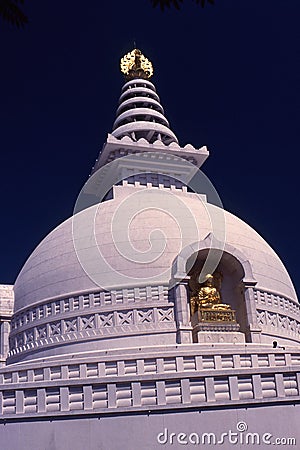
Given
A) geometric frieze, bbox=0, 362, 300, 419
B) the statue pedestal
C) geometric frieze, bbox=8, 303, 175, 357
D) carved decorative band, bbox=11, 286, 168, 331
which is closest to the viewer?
geometric frieze, bbox=0, 362, 300, 419

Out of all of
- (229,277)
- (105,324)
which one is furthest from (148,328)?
(229,277)

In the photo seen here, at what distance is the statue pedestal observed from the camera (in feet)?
69.2

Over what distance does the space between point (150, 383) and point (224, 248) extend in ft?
29.1

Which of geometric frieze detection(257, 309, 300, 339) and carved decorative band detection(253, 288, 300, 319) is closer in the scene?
geometric frieze detection(257, 309, 300, 339)

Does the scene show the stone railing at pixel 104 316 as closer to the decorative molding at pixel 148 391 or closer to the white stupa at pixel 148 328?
the white stupa at pixel 148 328

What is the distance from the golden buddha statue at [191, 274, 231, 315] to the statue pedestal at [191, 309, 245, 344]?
0.28 m

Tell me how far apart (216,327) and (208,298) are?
136 cm

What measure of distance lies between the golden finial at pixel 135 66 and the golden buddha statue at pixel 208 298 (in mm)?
21977

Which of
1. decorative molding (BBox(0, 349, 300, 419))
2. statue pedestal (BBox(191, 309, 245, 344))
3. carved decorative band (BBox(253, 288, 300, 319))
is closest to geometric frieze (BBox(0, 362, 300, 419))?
decorative molding (BBox(0, 349, 300, 419))

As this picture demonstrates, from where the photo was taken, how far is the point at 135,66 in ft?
133

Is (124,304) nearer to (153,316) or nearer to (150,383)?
(153,316)

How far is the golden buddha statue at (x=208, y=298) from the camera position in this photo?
22.2m

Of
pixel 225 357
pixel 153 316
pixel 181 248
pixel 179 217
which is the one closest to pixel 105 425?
pixel 225 357

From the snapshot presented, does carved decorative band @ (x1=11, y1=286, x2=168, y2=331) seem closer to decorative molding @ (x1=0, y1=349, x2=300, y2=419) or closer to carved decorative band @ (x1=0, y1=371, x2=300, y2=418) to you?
decorative molding @ (x1=0, y1=349, x2=300, y2=419)
